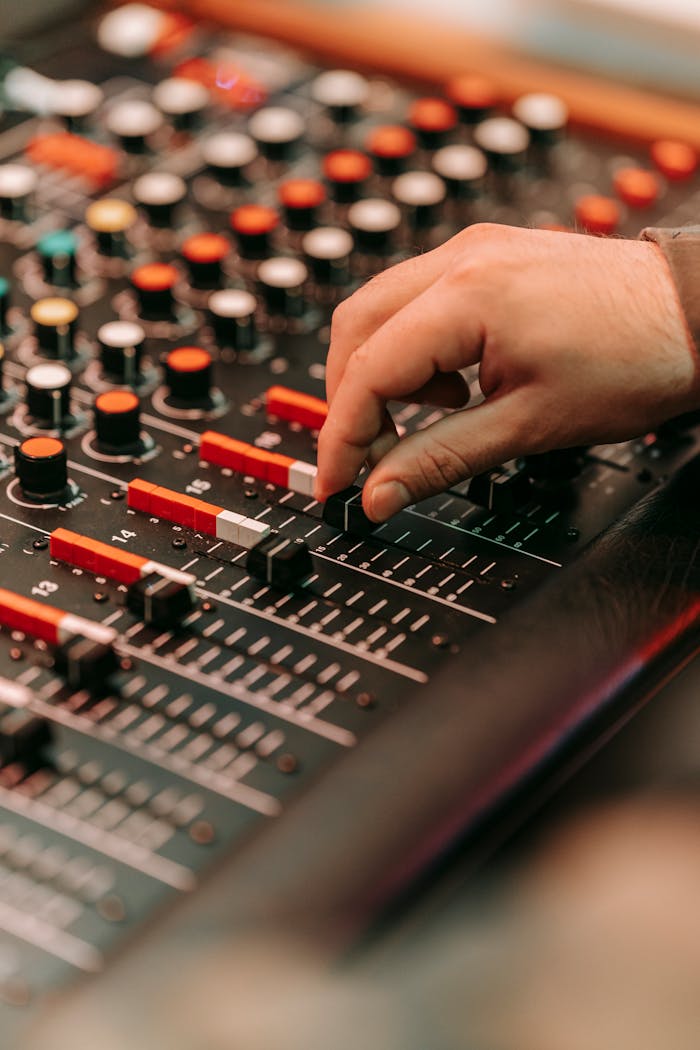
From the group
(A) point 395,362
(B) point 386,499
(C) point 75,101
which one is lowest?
(C) point 75,101

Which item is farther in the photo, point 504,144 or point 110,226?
point 504,144

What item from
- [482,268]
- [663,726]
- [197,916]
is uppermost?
[482,268]

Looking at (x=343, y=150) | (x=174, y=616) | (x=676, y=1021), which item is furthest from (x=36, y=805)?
(x=343, y=150)

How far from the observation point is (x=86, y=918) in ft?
3.65

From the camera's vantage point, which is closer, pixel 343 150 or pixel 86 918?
pixel 86 918

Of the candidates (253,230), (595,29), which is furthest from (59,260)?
(595,29)

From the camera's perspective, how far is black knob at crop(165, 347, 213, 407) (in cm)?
176

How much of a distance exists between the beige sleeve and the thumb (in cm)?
20

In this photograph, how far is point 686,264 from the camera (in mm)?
1566

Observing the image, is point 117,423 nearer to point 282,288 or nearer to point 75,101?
point 282,288

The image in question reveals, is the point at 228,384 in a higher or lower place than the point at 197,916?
lower

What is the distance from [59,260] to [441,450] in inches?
26.9

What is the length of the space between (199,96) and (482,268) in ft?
3.35

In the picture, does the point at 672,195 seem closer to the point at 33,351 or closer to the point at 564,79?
the point at 564,79
